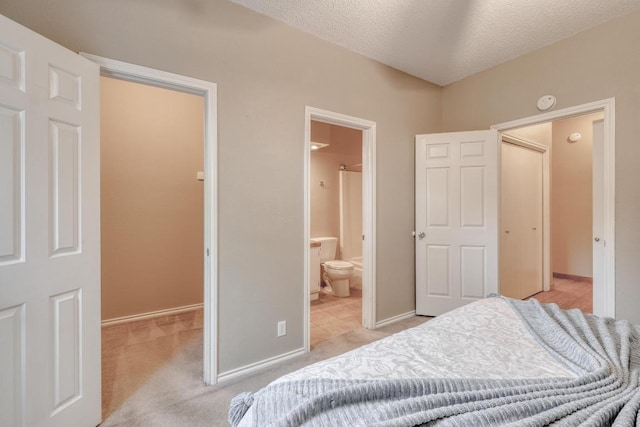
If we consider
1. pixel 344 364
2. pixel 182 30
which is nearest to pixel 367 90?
pixel 182 30

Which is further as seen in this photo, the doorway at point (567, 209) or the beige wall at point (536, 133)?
the doorway at point (567, 209)

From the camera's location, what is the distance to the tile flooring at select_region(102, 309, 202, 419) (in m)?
1.97

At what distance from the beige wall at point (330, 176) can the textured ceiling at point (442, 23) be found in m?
1.81

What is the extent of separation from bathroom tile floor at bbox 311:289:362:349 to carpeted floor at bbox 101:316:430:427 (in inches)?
10.4

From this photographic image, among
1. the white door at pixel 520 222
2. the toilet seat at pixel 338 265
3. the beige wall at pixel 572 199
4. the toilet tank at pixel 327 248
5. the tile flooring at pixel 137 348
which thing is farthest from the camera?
the beige wall at pixel 572 199

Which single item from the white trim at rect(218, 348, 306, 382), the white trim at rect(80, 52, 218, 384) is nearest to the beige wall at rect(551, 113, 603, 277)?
the white trim at rect(218, 348, 306, 382)

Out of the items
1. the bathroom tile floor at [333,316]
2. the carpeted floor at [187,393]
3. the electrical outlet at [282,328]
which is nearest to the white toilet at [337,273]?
the bathroom tile floor at [333,316]

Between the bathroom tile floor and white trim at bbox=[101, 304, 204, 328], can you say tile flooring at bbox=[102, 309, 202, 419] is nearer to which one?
white trim at bbox=[101, 304, 204, 328]

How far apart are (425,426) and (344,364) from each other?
338 millimetres

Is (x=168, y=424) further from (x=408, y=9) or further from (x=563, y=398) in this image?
(x=408, y=9)

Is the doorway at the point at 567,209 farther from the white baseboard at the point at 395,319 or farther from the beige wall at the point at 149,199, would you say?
the beige wall at the point at 149,199

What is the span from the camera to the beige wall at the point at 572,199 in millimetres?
4699

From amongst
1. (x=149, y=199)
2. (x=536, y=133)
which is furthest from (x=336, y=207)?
(x=536, y=133)

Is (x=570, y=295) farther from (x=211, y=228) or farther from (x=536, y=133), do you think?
(x=211, y=228)
